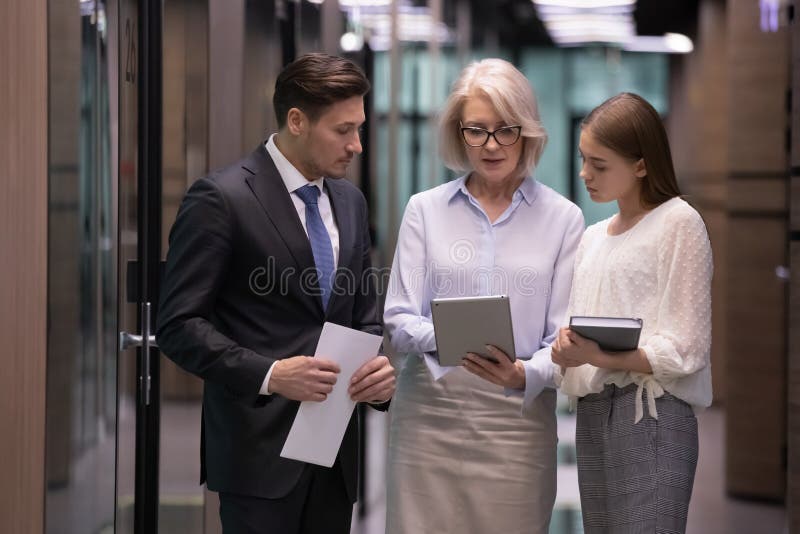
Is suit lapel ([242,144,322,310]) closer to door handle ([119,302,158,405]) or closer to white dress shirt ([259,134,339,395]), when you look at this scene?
white dress shirt ([259,134,339,395])

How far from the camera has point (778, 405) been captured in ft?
15.5

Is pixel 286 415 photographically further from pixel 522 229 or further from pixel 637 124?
pixel 637 124

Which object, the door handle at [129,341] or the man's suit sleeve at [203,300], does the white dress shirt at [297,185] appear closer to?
the man's suit sleeve at [203,300]

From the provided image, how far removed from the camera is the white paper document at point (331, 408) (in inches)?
88.8

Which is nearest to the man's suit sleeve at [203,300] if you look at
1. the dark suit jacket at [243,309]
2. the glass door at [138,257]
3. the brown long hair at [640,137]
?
the dark suit jacket at [243,309]

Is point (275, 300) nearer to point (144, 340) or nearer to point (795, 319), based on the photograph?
point (144, 340)

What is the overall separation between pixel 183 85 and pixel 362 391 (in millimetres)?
1268

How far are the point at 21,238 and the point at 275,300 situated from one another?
84cm

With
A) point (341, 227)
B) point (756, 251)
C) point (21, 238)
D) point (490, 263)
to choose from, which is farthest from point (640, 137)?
point (756, 251)

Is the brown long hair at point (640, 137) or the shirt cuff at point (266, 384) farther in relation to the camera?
the brown long hair at point (640, 137)

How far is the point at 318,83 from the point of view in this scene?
240cm

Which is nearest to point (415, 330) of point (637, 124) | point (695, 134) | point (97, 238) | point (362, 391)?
point (362, 391)

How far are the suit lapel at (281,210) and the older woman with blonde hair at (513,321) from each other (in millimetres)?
402

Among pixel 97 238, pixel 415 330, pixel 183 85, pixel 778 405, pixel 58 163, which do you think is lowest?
pixel 778 405
